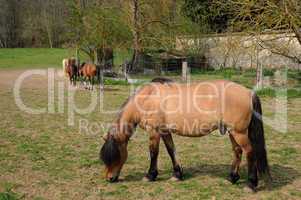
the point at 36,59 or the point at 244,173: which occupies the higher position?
the point at 36,59

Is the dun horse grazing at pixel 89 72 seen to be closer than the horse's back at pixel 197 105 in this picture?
No

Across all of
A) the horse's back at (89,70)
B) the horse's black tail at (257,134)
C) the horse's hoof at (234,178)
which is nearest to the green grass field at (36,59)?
the horse's back at (89,70)

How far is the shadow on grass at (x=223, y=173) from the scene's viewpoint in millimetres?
5291

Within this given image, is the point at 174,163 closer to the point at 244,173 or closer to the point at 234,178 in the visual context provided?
the point at 234,178

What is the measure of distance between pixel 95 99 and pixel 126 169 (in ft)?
25.1

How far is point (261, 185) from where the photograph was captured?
16.6 feet

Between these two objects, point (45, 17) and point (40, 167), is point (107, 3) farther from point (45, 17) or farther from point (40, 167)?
point (45, 17)

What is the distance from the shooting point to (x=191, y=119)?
4.99 metres

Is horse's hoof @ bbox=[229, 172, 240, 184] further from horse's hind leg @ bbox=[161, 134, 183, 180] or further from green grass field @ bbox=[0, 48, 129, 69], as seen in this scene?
green grass field @ bbox=[0, 48, 129, 69]

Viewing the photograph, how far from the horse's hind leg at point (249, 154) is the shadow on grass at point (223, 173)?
180mm

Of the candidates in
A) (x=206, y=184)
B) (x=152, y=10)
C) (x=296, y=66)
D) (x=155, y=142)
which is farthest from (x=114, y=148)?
(x=296, y=66)

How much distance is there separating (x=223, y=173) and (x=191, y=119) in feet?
3.99

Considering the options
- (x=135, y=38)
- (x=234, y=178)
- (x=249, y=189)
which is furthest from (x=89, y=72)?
(x=249, y=189)

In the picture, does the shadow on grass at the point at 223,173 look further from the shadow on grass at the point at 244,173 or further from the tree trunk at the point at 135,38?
the tree trunk at the point at 135,38
